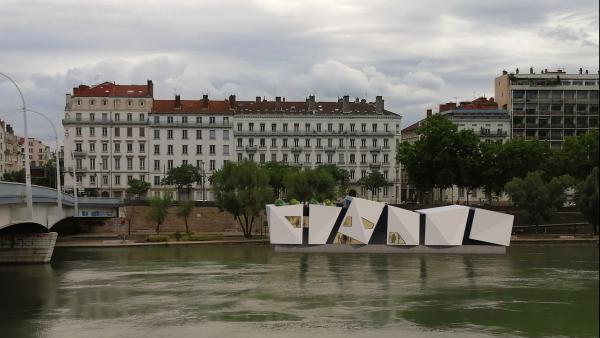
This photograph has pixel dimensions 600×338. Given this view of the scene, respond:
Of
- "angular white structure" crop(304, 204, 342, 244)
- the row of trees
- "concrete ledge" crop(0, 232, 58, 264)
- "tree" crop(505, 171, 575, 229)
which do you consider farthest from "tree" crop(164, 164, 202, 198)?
"concrete ledge" crop(0, 232, 58, 264)

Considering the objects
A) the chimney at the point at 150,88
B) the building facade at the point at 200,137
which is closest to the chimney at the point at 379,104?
the building facade at the point at 200,137

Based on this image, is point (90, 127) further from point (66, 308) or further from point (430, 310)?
point (430, 310)

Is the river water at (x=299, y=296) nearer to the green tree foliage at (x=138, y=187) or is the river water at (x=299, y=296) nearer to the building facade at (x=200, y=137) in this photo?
the green tree foliage at (x=138, y=187)

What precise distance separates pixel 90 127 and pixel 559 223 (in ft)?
175

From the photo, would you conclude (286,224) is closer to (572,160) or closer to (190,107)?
(572,160)

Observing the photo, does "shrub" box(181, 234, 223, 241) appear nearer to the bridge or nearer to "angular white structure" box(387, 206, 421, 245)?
the bridge

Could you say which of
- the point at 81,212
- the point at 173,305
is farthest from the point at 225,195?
the point at 173,305

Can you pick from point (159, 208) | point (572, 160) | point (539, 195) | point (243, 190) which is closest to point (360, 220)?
point (243, 190)

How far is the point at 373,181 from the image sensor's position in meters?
94.7

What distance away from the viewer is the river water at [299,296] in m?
29.1

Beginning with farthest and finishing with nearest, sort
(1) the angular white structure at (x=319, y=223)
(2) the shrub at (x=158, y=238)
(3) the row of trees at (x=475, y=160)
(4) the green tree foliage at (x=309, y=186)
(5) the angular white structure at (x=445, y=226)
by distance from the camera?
(3) the row of trees at (x=475, y=160) → (4) the green tree foliage at (x=309, y=186) → (2) the shrub at (x=158, y=238) → (1) the angular white structure at (x=319, y=223) → (5) the angular white structure at (x=445, y=226)

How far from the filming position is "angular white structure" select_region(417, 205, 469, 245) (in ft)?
198

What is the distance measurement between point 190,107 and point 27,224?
166 ft

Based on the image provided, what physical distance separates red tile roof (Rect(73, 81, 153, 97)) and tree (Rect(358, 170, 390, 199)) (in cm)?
2731
